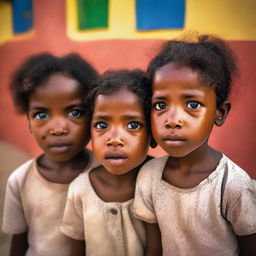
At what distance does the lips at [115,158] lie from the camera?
1542 mm

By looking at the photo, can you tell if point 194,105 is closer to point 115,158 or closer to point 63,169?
point 115,158

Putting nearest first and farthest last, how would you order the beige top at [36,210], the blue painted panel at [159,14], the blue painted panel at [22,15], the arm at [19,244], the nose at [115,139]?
the nose at [115,139] → the beige top at [36,210] → the arm at [19,244] → the blue painted panel at [159,14] → the blue painted panel at [22,15]

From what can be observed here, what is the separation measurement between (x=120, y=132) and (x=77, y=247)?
0.67m

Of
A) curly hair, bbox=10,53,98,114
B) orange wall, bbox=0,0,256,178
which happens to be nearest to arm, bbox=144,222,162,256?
curly hair, bbox=10,53,98,114

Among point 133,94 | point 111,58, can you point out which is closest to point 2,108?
point 111,58

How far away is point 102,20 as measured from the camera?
10.2ft

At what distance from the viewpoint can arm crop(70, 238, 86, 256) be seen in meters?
1.79

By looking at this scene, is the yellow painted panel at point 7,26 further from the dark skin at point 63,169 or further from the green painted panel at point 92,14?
the dark skin at point 63,169

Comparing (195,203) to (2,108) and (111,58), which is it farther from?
(2,108)

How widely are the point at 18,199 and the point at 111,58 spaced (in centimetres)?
161

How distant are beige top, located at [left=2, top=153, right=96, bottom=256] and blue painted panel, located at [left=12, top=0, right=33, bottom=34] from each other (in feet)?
6.84

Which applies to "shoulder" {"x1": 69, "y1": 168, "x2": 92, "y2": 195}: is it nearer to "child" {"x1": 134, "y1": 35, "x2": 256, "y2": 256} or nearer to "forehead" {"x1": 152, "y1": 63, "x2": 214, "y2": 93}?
"child" {"x1": 134, "y1": 35, "x2": 256, "y2": 256}

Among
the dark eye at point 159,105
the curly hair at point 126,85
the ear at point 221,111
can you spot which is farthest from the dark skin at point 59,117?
the ear at point 221,111

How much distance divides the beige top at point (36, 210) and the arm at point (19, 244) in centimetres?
6
